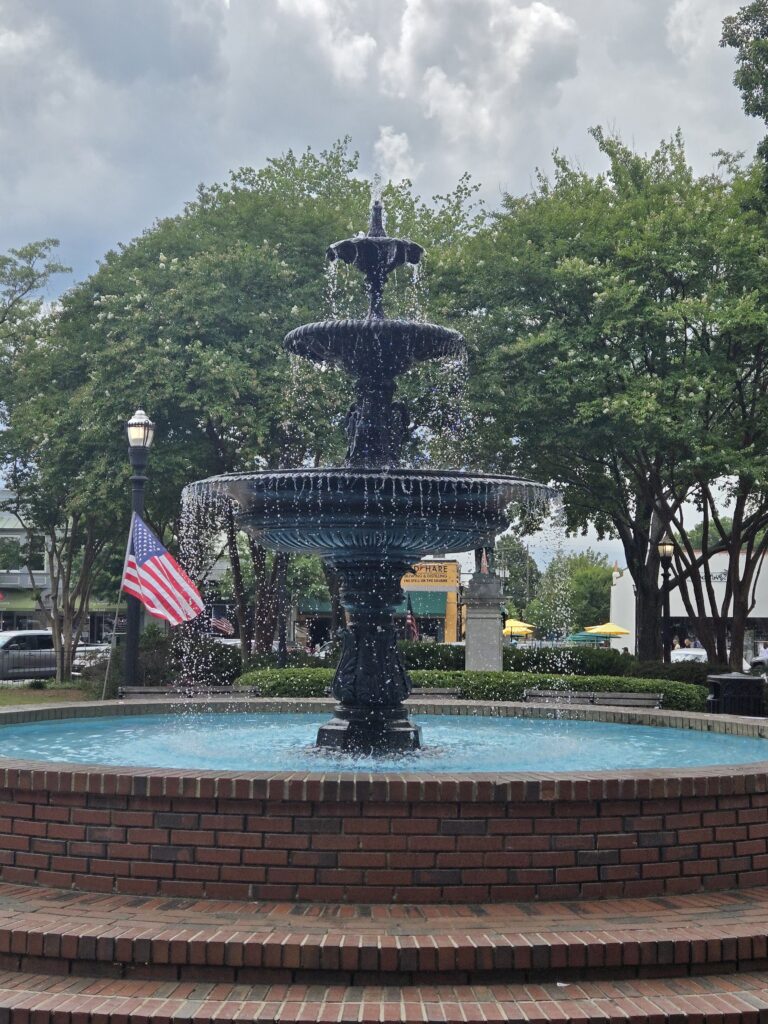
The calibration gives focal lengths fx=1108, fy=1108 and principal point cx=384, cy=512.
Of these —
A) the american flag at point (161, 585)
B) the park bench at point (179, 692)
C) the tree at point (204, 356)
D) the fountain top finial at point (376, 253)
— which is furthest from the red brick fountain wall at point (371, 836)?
the tree at point (204, 356)

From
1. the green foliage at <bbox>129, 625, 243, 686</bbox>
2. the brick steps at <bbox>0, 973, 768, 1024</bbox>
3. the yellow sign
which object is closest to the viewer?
the brick steps at <bbox>0, 973, 768, 1024</bbox>

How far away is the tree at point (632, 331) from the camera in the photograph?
71.1ft

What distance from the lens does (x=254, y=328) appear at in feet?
81.8

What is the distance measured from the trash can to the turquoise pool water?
315 centimetres

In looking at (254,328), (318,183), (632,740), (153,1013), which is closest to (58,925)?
(153,1013)

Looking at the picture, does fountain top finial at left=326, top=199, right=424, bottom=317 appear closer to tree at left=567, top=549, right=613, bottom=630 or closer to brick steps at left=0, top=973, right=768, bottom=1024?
brick steps at left=0, top=973, right=768, bottom=1024

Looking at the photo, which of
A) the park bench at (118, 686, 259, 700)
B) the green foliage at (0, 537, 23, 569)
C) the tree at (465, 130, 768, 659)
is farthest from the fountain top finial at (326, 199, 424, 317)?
the green foliage at (0, 537, 23, 569)

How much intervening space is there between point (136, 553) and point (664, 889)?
467 inches

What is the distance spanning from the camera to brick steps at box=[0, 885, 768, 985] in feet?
15.4

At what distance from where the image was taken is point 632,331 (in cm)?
2244

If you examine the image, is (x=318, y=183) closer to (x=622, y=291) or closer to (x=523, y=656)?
(x=622, y=291)

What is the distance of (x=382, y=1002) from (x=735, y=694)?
1113 centimetres

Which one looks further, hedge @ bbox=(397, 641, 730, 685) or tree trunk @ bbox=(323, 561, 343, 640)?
tree trunk @ bbox=(323, 561, 343, 640)

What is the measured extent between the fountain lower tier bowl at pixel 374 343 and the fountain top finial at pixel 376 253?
471 mm
